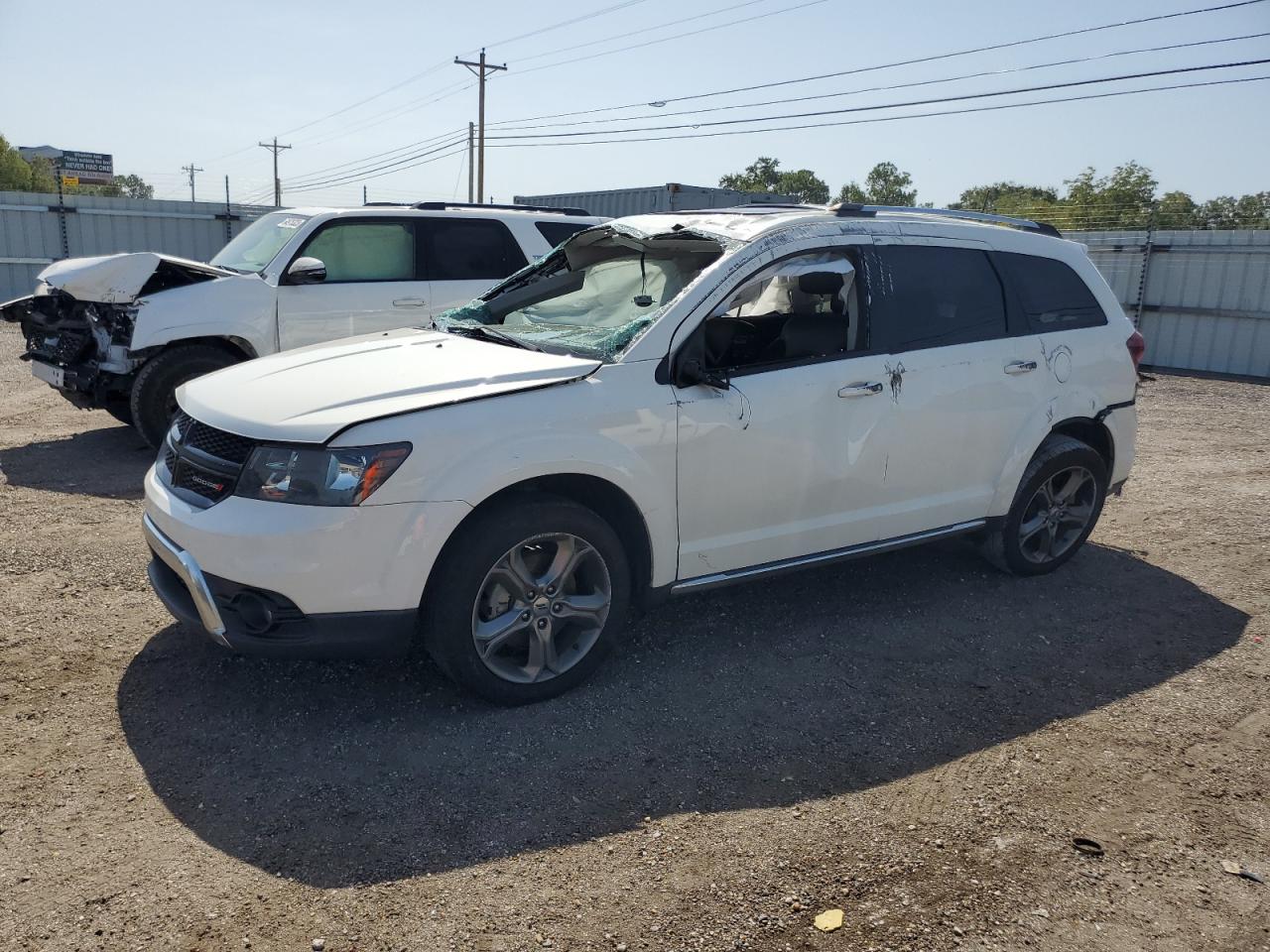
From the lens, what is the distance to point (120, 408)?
8.26 metres

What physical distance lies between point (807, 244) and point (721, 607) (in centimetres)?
182

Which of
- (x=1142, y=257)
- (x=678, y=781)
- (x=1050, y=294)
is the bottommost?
(x=678, y=781)

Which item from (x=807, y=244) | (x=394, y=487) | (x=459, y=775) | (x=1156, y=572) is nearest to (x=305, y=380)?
(x=394, y=487)

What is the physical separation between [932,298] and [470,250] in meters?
4.83

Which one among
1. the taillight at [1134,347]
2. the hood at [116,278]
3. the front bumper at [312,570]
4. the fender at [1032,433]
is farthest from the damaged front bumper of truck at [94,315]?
the taillight at [1134,347]

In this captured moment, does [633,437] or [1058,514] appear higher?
[633,437]

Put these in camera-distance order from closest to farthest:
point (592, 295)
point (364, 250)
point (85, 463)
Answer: point (592, 295)
point (85, 463)
point (364, 250)

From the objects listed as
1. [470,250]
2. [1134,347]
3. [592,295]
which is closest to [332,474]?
[592,295]

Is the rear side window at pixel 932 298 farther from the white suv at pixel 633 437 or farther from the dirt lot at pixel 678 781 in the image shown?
the dirt lot at pixel 678 781

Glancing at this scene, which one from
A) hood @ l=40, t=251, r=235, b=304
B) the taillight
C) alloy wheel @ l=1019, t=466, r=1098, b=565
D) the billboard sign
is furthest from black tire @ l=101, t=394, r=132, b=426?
the billboard sign

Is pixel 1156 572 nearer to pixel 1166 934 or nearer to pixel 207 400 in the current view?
pixel 1166 934

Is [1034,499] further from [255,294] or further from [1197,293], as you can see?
[1197,293]

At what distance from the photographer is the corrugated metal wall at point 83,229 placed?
69.6ft

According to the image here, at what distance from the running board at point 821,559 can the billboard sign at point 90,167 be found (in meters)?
98.3
